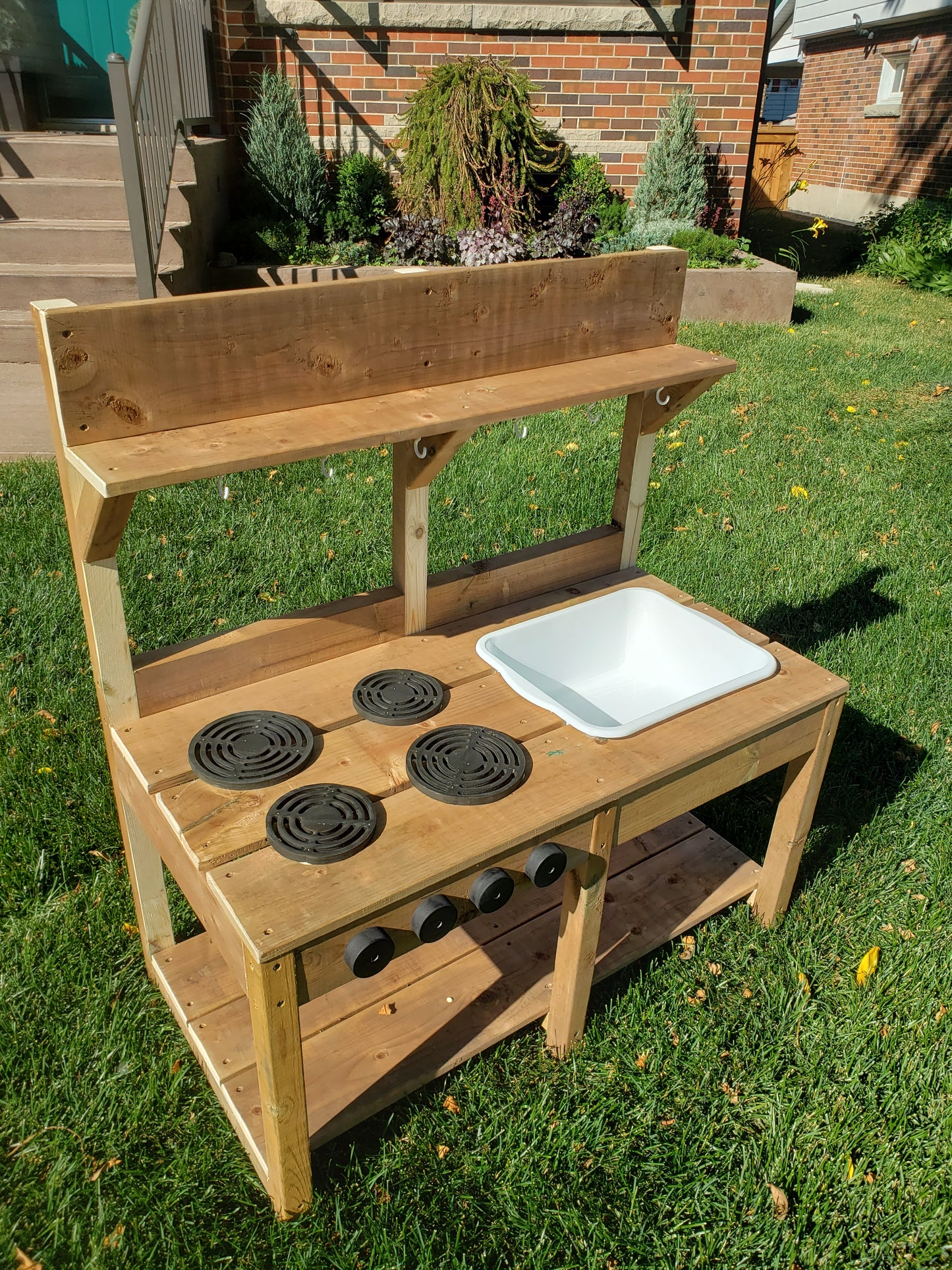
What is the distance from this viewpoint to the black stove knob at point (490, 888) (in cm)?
197

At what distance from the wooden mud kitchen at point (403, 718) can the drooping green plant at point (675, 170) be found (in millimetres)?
6922

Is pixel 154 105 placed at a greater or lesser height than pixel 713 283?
greater

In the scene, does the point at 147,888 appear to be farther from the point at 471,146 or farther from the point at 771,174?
the point at 771,174

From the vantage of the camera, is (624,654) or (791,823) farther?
(624,654)

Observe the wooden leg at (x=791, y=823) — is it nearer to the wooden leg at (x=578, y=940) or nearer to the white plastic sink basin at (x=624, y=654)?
the white plastic sink basin at (x=624, y=654)

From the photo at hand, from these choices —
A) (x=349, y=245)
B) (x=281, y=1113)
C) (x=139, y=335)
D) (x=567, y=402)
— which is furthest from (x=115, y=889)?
(x=349, y=245)

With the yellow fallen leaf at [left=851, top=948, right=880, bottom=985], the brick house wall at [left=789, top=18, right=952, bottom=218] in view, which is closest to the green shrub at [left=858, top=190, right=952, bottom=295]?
the brick house wall at [left=789, top=18, right=952, bottom=218]

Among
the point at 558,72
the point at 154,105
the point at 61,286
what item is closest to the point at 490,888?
the point at 61,286

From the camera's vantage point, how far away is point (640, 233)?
880 centimetres

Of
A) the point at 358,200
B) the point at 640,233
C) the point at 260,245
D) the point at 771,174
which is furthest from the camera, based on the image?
the point at 771,174

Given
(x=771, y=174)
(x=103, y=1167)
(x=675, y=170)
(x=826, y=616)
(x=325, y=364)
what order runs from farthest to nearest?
1. (x=771, y=174)
2. (x=675, y=170)
3. (x=826, y=616)
4. (x=325, y=364)
5. (x=103, y=1167)

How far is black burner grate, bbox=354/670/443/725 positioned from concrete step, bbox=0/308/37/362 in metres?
4.57

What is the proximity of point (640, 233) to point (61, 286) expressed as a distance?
504 centimetres

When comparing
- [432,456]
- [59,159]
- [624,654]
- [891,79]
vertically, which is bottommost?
[624,654]
